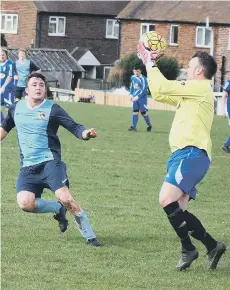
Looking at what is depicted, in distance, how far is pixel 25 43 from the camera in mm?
73500

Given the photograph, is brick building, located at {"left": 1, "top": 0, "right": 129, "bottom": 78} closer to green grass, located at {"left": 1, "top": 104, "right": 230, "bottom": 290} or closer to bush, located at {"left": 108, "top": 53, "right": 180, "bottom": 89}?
bush, located at {"left": 108, "top": 53, "right": 180, "bottom": 89}

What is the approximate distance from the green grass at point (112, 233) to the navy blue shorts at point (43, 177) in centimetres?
58

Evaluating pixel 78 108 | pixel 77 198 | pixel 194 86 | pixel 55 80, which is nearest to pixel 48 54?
pixel 55 80

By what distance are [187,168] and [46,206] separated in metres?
2.06

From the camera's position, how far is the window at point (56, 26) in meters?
73.3

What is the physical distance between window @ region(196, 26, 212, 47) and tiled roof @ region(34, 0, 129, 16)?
10531 millimetres

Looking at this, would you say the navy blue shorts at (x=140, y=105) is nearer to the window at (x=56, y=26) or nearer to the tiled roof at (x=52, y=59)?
the tiled roof at (x=52, y=59)

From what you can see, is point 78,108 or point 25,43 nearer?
point 78,108

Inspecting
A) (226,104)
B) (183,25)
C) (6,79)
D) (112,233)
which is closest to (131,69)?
(183,25)

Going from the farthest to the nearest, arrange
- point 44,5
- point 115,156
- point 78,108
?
1. point 44,5
2. point 78,108
3. point 115,156

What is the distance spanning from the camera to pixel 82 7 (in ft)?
237

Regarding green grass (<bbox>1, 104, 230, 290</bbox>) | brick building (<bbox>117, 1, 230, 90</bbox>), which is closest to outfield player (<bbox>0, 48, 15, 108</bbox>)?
green grass (<bbox>1, 104, 230, 290</bbox>)

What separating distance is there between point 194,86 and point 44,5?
64055 millimetres

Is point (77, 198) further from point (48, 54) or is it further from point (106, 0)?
point (106, 0)
